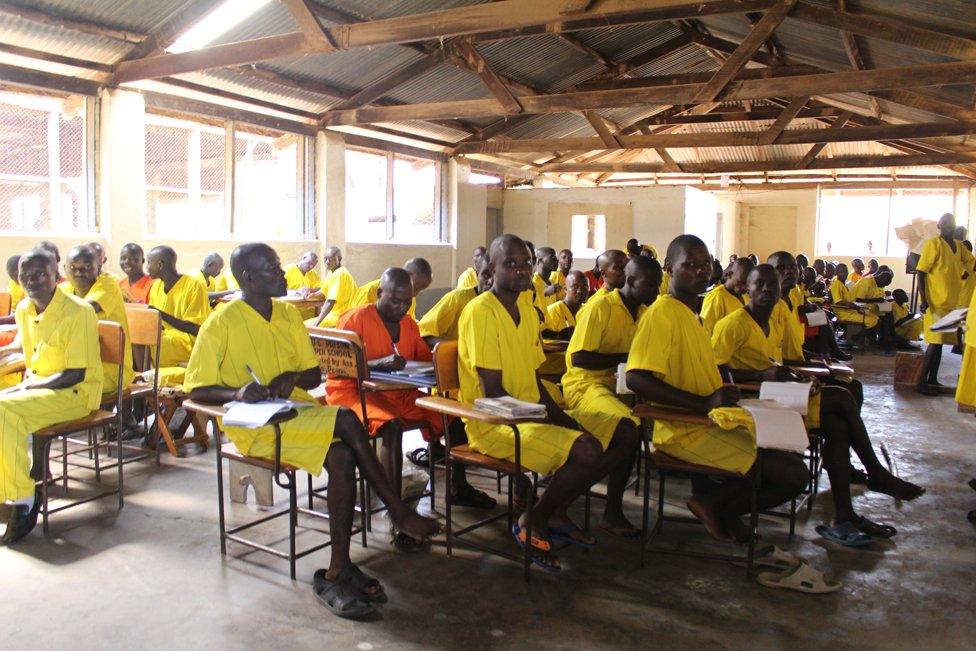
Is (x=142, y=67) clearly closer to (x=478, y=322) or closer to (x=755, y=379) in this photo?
(x=478, y=322)

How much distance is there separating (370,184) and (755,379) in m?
9.22

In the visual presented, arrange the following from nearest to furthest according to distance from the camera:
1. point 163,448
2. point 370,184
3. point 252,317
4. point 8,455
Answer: point 252,317, point 8,455, point 163,448, point 370,184

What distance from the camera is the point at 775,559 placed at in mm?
3375

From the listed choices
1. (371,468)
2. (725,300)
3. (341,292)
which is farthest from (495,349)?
(341,292)

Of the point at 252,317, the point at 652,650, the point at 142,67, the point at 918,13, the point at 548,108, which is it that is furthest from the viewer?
the point at 548,108

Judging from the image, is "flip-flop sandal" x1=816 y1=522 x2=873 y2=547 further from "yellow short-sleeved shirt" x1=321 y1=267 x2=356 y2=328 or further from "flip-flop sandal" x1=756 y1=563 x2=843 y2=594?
"yellow short-sleeved shirt" x1=321 y1=267 x2=356 y2=328

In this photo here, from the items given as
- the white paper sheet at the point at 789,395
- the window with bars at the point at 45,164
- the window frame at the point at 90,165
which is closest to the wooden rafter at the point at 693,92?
the window frame at the point at 90,165

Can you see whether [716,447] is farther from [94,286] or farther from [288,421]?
[94,286]

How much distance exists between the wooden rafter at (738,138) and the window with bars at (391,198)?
940 mm

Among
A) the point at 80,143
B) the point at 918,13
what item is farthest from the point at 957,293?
the point at 80,143

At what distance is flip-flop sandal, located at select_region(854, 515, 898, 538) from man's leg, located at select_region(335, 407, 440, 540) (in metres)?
2.15

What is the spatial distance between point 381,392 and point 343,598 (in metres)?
1.27

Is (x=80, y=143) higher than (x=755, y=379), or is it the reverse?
(x=80, y=143)

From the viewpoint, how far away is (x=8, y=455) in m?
3.57
